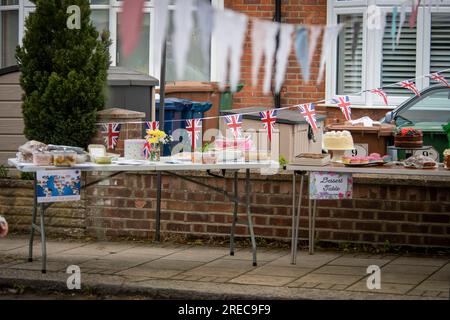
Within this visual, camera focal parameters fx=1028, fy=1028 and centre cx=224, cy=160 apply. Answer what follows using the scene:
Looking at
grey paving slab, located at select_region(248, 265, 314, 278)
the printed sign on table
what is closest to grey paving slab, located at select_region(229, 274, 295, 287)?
grey paving slab, located at select_region(248, 265, 314, 278)

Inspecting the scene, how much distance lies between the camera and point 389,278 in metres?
Result: 8.26

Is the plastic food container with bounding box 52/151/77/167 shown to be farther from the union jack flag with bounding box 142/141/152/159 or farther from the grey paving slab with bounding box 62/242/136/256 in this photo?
the grey paving slab with bounding box 62/242/136/256

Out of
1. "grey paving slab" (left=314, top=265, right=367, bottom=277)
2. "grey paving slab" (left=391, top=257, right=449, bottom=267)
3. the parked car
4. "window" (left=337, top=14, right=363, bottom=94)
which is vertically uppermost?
"window" (left=337, top=14, right=363, bottom=94)

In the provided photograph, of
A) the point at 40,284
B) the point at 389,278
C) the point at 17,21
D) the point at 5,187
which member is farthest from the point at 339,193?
the point at 17,21

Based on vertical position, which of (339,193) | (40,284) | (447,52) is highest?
(447,52)

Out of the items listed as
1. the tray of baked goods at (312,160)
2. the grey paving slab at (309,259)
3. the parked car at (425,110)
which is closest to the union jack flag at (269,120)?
the tray of baked goods at (312,160)

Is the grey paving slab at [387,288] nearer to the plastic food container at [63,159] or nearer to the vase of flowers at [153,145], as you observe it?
the vase of flowers at [153,145]

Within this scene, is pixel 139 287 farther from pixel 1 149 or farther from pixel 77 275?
pixel 1 149

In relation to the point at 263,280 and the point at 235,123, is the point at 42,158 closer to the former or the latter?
the point at 235,123

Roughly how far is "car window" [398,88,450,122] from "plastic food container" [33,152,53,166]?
22.8ft

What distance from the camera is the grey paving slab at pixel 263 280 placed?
809cm

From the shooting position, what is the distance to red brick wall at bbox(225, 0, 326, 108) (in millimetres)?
15773

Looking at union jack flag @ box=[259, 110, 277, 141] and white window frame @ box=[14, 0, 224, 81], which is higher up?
white window frame @ box=[14, 0, 224, 81]

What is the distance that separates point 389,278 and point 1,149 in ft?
16.1
